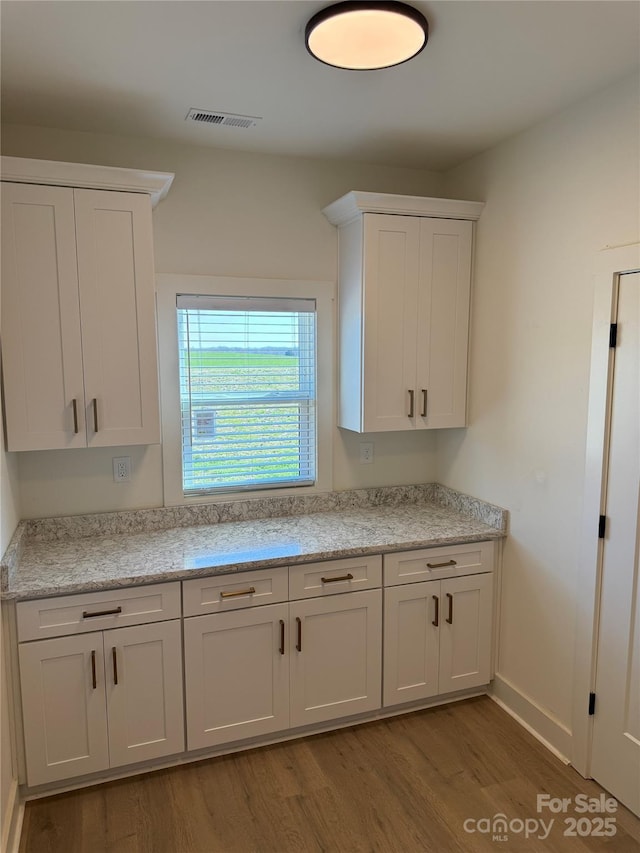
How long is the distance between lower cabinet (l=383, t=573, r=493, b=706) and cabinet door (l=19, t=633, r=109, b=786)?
1.26 m

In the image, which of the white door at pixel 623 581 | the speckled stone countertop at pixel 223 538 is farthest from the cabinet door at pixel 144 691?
the white door at pixel 623 581

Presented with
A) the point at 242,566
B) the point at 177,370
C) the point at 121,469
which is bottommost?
the point at 242,566

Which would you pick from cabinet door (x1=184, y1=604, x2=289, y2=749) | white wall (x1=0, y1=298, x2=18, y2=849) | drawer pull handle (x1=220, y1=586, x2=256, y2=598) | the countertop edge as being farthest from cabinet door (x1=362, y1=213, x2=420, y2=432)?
white wall (x1=0, y1=298, x2=18, y2=849)

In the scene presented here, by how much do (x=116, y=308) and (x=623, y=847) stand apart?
9.10 ft

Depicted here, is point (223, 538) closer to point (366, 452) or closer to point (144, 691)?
point (144, 691)

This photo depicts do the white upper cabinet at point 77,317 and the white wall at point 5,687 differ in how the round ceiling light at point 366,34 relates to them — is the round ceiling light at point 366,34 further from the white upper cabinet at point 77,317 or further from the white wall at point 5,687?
the white wall at point 5,687

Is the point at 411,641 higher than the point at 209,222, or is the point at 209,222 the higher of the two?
the point at 209,222

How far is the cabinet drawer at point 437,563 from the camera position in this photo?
263 centimetres

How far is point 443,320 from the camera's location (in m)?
2.91

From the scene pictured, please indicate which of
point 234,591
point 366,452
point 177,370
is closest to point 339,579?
point 234,591

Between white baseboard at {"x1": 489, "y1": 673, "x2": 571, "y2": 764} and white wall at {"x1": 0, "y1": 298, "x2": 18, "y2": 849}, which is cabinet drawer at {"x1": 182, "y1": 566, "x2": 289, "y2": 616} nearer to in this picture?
white wall at {"x1": 0, "y1": 298, "x2": 18, "y2": 849}

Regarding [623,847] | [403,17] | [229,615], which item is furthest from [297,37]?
[623,847]

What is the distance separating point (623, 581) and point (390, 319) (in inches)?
60.1

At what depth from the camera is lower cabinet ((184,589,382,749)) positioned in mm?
2375
